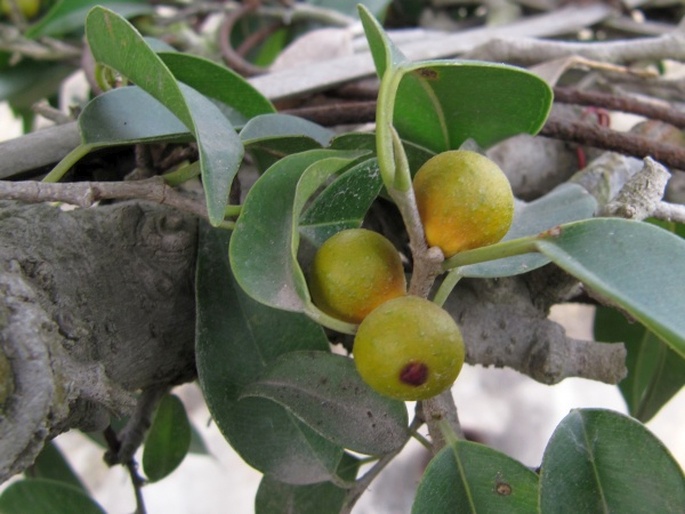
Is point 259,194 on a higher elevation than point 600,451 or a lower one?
higher

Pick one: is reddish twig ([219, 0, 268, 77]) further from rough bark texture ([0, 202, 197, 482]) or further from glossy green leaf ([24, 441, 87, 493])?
glossy green leaf ([24, 441, 87, 493])

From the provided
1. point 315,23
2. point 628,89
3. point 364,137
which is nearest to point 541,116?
point 364,137

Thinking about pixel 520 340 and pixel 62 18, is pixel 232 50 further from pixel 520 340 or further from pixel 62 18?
pixel 520 340

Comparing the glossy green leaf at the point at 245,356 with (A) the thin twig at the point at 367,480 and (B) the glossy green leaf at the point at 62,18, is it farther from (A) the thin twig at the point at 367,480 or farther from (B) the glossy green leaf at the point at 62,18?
(B) the glossy green leaf at the point at 62,18

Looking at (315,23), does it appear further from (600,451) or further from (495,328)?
(600,451)

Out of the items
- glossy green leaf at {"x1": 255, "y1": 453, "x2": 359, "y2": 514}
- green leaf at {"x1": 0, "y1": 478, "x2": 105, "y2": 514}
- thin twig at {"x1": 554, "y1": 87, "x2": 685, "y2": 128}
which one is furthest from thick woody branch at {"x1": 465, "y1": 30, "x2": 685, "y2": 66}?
green leaf at {"x1": 0, "y1": 478, "x2": 105, "y2": 514}

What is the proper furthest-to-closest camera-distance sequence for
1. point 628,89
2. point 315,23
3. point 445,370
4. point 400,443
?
point 315,23 < point 628,89 < point 400,443 < point 445,370
